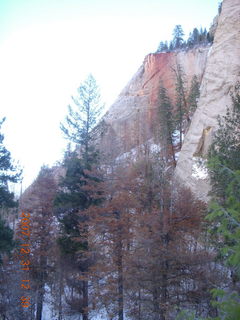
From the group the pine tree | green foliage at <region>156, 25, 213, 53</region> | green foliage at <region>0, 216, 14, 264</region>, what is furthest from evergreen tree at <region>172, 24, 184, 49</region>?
green foliage at <region>0, 216, 14, 264</region>

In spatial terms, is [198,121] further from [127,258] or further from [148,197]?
[127,258]

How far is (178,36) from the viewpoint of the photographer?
61.3 meters

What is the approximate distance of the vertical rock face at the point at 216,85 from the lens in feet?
87.3

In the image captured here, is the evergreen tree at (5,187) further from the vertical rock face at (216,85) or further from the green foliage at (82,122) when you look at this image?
the vertical rock face at (216,85)

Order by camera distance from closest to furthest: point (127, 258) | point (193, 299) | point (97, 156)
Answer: point (193, 299) < point (127, 258) < point (97, 156)

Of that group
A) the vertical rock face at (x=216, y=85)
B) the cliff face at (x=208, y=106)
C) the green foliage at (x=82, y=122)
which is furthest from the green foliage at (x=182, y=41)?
the green foliage at (x=82, y=122)

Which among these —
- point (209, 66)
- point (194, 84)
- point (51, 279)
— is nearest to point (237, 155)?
point (51, 279)

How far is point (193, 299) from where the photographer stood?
11.0 meters

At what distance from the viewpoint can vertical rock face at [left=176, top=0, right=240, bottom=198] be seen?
26.6 metres

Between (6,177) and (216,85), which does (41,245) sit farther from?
(216,85)

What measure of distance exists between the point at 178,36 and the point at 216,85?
126 ft

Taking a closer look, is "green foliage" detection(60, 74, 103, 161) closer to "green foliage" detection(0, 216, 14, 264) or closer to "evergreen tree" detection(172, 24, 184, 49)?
"green foliage" detection(0, 216, 14, 264)

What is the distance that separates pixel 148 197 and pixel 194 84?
99.1 ft
